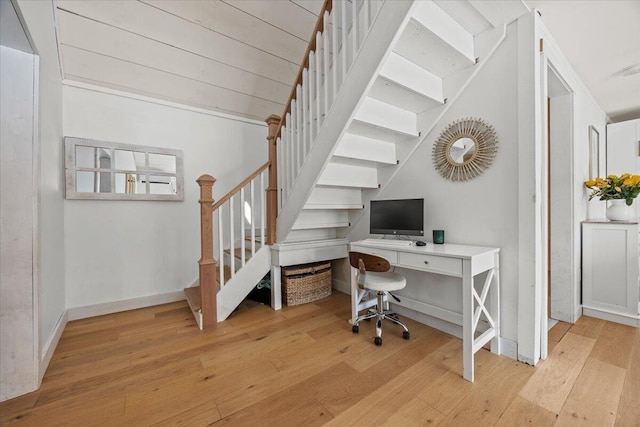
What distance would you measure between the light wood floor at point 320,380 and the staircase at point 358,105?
0.71m

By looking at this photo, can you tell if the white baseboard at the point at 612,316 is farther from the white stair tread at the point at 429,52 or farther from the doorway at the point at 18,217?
the doorway at the point at 18,217

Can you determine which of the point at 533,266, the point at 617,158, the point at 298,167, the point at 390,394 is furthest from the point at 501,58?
the point at 617,158

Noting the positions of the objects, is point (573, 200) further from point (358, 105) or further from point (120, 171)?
point (120, 171)

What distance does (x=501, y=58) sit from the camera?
6.11 feet

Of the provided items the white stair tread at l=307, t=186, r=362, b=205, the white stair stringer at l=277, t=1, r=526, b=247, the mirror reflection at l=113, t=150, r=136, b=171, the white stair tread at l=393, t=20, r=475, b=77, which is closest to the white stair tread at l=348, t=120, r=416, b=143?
the white stair stringer at l=277, t=1, r=526, b=247

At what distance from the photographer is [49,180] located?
6.26 feet

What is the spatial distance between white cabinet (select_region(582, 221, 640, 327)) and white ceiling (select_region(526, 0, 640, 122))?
1.46m

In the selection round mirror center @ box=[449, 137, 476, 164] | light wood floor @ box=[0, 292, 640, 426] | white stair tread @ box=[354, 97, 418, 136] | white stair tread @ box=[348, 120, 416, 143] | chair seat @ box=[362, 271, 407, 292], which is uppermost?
white stair tread @ box=[354, 97, 418, 136]

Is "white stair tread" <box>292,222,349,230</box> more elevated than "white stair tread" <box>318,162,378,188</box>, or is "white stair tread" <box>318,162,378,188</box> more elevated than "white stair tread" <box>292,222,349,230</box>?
"white stair tread" <box>318,162,378,188</box>

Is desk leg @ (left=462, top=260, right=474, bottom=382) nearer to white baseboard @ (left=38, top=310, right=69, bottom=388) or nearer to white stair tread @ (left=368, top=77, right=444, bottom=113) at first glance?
white stair tread @ (left=368, top=77, right=444, bottom=113)

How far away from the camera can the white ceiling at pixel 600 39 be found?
5.88 feet

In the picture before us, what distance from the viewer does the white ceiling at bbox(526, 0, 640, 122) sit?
179cm

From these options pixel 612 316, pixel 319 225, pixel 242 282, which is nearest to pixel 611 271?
pixel 612 316

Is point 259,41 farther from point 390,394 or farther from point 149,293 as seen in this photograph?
point 390,394
